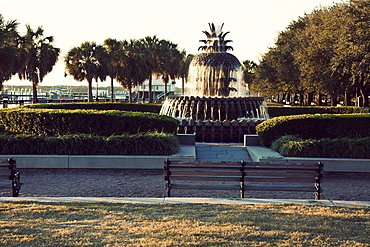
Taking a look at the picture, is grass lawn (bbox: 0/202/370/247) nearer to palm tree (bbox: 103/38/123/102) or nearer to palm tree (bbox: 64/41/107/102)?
palm tree (bbox: 64/41/107/102)

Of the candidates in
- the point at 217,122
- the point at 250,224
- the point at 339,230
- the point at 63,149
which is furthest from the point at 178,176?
the point at 217,122

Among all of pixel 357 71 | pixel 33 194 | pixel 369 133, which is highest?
pixel 357 71

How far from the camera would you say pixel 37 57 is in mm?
46000

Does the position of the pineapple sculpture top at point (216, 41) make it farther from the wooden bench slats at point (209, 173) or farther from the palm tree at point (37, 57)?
the palm tree at point (37, 57)

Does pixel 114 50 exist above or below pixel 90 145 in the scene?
above

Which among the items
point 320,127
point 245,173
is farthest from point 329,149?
point 245,173

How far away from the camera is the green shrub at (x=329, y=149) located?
11.4 m

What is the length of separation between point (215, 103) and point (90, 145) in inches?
323

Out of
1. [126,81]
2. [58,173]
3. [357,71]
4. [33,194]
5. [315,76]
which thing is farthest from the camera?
[126,81]

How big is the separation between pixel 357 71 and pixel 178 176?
76.5ft

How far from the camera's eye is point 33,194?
8711 millimetres

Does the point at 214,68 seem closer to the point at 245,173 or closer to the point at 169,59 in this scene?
the point at 245,173

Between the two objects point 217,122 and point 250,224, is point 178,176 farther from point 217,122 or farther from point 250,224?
point 217,122

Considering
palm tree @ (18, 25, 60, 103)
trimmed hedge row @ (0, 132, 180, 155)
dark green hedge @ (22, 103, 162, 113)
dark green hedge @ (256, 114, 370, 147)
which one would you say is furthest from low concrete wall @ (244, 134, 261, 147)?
palm tree @ (18, 25, 60, 103)
